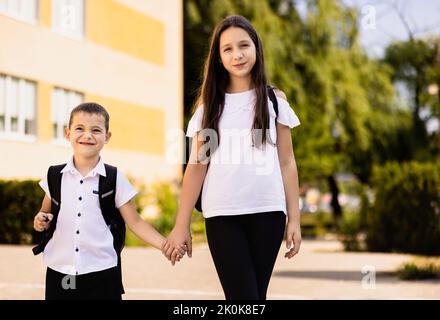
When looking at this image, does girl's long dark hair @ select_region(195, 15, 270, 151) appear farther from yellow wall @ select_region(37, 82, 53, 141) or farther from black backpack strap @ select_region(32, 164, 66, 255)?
yellow wall @ select_region(37, 82, 53, 141)

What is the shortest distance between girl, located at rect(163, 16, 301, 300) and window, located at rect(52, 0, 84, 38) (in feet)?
54.7

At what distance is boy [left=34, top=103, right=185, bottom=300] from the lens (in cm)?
377

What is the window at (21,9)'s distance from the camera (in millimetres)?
18203

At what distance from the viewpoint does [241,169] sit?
376 cm

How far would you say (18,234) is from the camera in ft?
52.8

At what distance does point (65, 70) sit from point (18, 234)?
5.52m

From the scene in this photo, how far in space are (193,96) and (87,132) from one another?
1984 centimetres

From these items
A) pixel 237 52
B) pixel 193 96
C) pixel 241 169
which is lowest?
pixel 241 169

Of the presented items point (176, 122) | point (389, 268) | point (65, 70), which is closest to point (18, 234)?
point (65, 70)

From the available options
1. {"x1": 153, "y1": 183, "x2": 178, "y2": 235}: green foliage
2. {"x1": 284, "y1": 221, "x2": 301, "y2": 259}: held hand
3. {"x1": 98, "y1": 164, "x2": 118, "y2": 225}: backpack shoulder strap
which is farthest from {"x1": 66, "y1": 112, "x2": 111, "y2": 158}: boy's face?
{"x1": 153, "y1": 183, "x2": 178, "y2": 235}: green foliage

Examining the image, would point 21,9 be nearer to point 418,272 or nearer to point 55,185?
point 418,272

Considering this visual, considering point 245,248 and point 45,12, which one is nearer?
point 245,248

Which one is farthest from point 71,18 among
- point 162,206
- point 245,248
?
point 245,248
